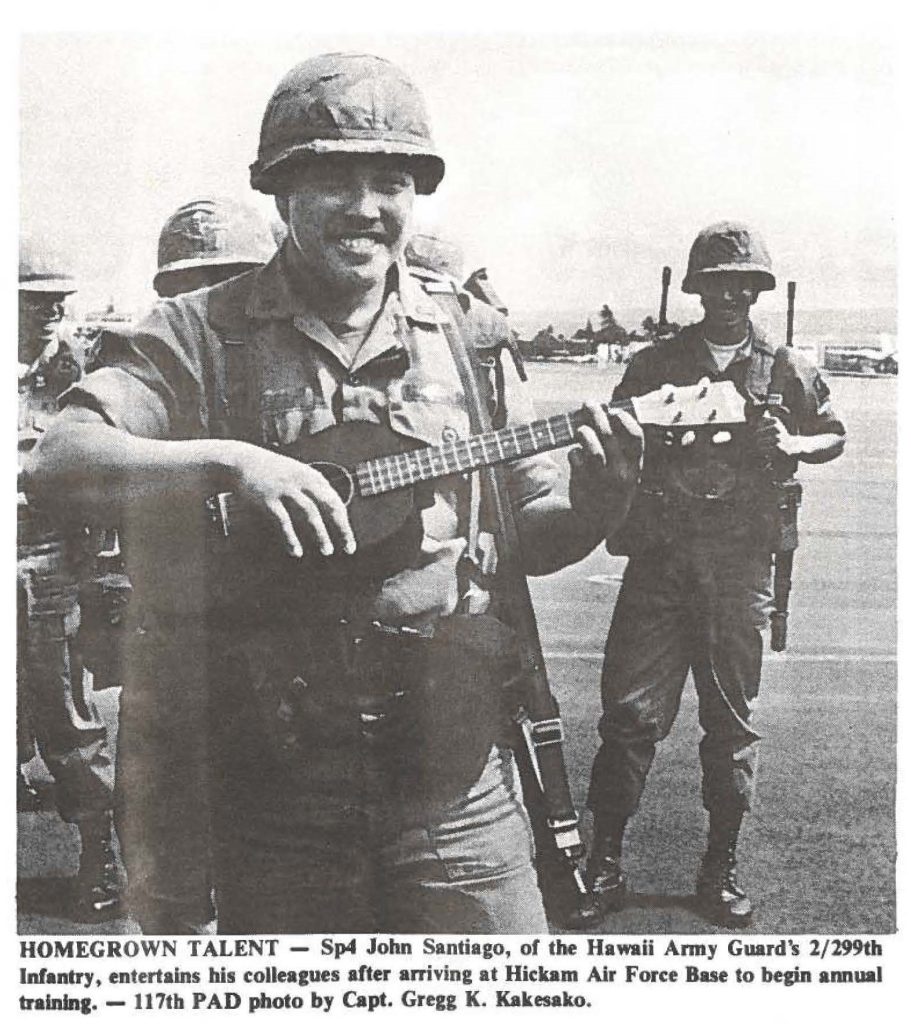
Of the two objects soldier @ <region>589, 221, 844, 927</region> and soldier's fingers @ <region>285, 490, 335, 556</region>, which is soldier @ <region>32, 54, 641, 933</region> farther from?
soldier @ <region>589, 221, 844, 927</region>

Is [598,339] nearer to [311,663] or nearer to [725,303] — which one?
[725,303]

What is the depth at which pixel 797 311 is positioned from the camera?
95.6 inches

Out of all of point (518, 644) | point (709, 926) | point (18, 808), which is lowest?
point (709, 926)

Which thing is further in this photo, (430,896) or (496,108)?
(496,108)

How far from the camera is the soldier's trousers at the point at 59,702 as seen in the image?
2.44 metres

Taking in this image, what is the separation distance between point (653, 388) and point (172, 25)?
108cm

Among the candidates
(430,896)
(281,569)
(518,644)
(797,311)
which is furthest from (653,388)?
(430,896)

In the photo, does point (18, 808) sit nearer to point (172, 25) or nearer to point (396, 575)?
point (396, 575)

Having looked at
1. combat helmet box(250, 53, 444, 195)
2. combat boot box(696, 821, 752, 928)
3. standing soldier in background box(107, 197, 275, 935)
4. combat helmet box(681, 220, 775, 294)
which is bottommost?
combat boot box(696, 821, 752, 928)

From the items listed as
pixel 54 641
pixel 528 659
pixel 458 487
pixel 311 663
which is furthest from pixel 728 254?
pixel 54 641

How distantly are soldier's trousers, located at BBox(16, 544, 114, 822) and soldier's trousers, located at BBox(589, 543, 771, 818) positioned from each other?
90 centimetres

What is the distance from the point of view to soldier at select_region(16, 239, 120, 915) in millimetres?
2383

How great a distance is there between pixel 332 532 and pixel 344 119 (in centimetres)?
66

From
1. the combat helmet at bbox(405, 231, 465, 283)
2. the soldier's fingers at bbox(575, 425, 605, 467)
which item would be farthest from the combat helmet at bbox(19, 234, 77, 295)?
the soldier's fingers at bbox(575, 425, 605, 467)
